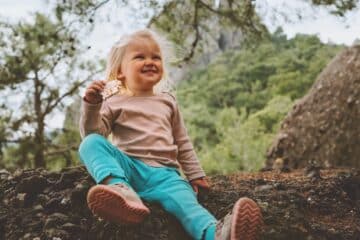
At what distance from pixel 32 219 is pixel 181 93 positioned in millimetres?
26473

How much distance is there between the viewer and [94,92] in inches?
79.7

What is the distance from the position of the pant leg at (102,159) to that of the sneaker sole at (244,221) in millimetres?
471

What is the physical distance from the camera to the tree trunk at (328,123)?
582 cm

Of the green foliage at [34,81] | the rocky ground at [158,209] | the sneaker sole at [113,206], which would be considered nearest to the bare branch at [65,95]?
the green foliage at [34,81]

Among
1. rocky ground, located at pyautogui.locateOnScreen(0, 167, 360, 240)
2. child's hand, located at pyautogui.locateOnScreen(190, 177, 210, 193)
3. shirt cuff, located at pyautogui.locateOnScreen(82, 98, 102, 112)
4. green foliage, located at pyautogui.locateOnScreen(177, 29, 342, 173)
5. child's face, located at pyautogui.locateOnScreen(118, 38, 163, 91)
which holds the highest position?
child's face, located at pyautogui.locateOnScreen(118, 38, 163, 91)

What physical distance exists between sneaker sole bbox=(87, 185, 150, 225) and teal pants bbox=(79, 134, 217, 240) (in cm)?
19

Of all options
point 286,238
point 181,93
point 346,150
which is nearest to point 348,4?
point 346,150

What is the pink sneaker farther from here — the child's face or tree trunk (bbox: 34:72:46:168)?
tree trunk (bbox: 34:72:46:168)

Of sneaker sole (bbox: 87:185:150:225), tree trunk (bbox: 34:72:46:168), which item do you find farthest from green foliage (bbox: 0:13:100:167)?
sneaker sole (bbox: 87:185:150:225)

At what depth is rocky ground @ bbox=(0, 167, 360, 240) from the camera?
206cm

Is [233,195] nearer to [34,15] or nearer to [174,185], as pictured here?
[174,185]

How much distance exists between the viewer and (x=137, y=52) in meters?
2.35

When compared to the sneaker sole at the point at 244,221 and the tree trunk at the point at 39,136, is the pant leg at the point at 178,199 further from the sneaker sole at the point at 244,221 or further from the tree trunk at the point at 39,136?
the tree trunk at the point at 39,136

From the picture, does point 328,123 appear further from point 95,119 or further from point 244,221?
point 244,221
